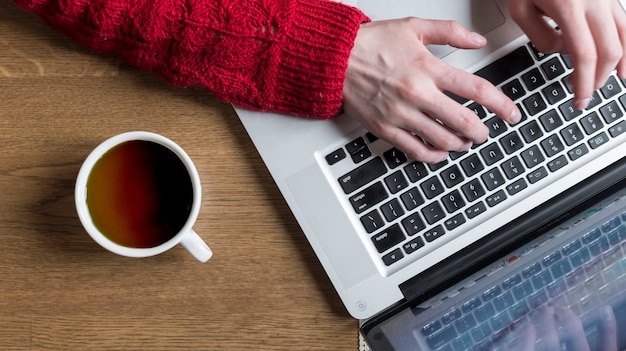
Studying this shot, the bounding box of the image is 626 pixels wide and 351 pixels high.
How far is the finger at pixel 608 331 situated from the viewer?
55cm

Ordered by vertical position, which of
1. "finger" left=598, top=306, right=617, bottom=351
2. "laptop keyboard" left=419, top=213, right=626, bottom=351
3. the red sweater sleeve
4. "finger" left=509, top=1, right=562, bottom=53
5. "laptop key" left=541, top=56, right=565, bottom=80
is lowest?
"finger" left=598, top=306, right=617, bottom=351

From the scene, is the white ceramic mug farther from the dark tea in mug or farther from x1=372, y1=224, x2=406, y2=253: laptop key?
x1=372, y1=224, x2=406, y2=253: laptop key

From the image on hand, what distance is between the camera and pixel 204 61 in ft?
2.11

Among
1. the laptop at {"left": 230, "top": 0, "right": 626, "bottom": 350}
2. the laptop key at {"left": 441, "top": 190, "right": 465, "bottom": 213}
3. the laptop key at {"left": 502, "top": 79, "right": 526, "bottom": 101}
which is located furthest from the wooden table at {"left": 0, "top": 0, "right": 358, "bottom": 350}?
the laptop key at {"left": 502, "top": 79, "right": 526, "bottom": 101}

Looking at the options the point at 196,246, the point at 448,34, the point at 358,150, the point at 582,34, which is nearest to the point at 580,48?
the point at 582,34

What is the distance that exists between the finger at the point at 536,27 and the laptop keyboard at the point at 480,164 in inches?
0.8

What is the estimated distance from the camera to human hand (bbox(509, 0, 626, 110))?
624 mm

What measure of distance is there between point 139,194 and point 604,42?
44cm

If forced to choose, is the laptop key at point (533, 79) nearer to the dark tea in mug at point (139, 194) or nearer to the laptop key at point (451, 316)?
the laptop key at point (451, 316)

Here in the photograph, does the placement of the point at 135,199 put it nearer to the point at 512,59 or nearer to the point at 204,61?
the point at 204,61

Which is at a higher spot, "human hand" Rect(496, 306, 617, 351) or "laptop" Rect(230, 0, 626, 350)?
"laptop" Rect(230, 0, 626, 350)

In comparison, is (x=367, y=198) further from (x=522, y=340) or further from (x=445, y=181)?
(x=522, y=340)

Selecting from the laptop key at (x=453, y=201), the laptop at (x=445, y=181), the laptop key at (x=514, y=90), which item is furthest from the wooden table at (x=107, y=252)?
the laptop key at (x=514, y=90)

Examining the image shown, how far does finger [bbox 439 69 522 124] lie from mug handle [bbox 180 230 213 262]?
267 mm
